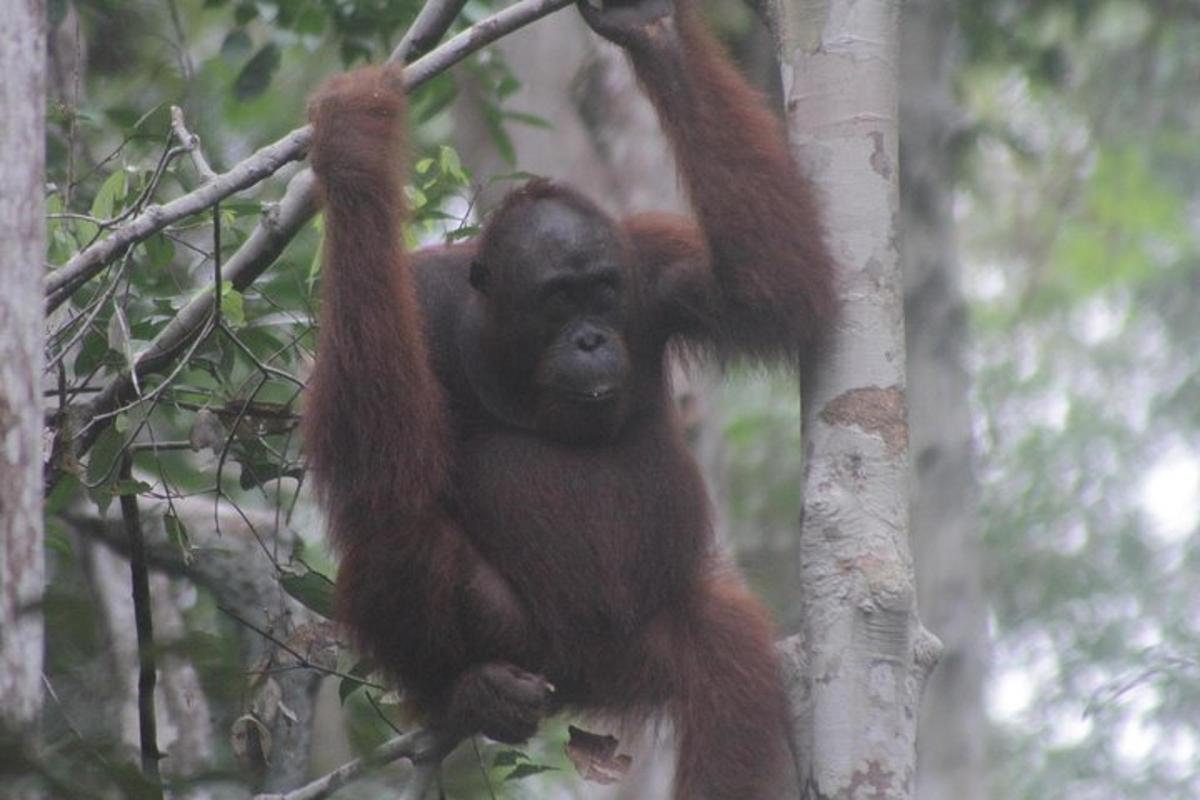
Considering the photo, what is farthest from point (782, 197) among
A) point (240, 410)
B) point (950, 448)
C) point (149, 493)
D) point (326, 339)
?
point (950, 448)

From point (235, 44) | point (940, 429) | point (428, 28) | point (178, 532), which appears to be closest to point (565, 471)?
point (178, 532)

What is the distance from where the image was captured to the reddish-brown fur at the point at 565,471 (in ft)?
12.2

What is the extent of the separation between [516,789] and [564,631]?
1.84ft

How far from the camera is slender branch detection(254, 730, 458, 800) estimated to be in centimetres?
321

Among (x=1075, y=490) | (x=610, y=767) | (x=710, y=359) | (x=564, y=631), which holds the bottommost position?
(x=610, y=767)

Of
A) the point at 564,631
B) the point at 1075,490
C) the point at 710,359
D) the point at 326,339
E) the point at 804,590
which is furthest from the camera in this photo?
the point at 1075,490

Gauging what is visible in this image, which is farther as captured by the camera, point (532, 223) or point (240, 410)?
point (532, 223)

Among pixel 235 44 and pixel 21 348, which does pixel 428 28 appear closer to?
pixel 21 348

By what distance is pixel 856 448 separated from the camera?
338 cm

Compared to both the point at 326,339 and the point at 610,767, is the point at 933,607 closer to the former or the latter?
the point at 610,767

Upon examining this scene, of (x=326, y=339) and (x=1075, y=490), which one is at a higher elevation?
(x=1075, y=490)

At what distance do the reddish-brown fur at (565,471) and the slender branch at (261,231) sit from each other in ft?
0.40

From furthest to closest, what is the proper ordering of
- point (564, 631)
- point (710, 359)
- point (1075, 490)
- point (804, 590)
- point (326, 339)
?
point (1075, 490) → point (710, 359) → point (564, 631) → point (326, 339) → point (804, 590)

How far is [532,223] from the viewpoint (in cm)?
410
